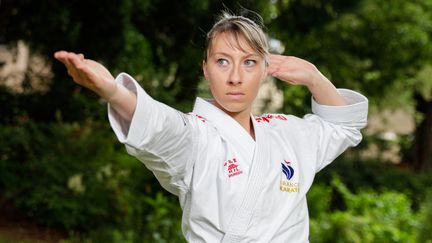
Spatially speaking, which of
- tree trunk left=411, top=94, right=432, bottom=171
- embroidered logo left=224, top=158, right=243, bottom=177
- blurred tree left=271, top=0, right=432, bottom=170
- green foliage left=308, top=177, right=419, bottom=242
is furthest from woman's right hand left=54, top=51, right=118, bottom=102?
tree trunk left=411, top=94, right=432, bottom=171

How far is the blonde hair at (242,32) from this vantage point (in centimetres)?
265

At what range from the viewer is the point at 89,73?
1.99m

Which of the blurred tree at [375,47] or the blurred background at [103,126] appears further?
the blurred tree at [375,47]

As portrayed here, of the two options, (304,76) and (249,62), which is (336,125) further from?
(249,62)

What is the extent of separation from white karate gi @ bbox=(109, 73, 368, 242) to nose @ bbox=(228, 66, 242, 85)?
0.44ft

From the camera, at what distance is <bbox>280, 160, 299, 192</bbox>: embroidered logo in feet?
8.75

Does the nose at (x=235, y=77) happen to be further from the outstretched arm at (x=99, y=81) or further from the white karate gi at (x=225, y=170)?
the outstretched arm at (x=99, y=81)

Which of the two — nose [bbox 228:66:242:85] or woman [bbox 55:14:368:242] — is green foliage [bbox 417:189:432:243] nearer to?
woman [bbox 55:14:368:242]

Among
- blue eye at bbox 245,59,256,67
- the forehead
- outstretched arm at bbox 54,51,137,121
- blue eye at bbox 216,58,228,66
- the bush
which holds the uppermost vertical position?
the forehead

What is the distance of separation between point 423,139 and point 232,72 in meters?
14.8

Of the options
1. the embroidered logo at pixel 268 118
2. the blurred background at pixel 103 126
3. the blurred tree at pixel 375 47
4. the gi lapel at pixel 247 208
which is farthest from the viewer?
the blurred tree at pixel 375 47

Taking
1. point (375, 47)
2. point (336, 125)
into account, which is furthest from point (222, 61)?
point (375, 47)

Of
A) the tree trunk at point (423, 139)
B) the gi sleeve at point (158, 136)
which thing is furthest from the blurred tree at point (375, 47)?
the gi sleeve at point (158, 136)

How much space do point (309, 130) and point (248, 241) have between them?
622mm
